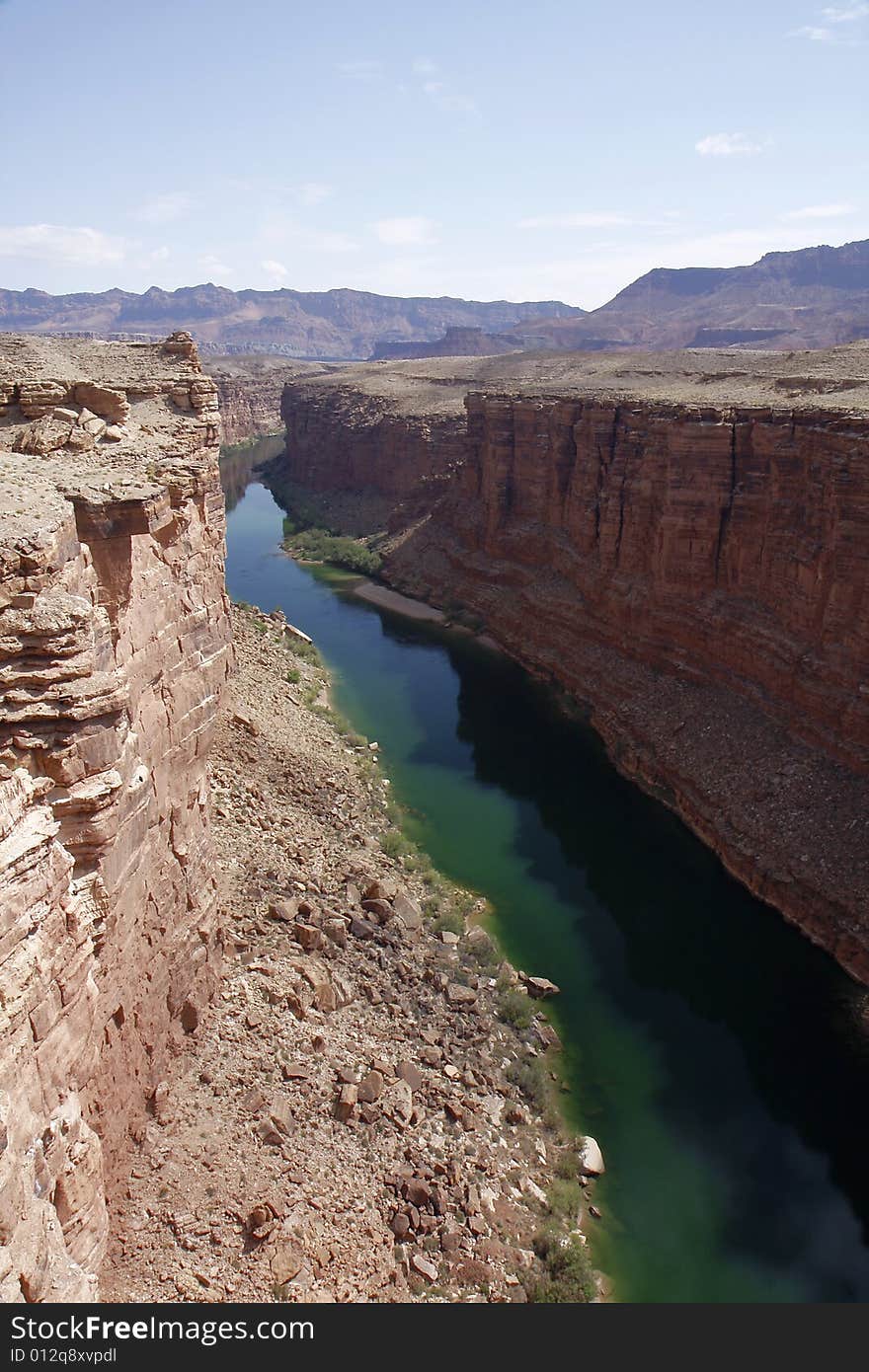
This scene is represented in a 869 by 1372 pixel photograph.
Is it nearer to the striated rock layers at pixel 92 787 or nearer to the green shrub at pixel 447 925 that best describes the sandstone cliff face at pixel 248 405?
the green shrub at pixel 447 925

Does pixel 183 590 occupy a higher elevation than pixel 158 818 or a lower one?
higher

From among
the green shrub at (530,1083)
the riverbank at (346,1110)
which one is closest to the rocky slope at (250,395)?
the riverbank at (346,1110)

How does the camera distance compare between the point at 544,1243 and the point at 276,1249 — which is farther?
the point at 544,1243

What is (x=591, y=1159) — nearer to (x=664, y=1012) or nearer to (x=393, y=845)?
(x=664, y=1012)

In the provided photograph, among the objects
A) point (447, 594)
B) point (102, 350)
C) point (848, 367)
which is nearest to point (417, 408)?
point (447, 594)

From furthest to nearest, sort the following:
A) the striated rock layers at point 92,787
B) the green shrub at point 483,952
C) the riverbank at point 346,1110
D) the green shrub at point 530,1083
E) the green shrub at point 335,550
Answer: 1. the green shrub at point 335,550
2. the green shrub at point 483,952
3. the green shrub at point 530,1083
4. the riverbank at point 346,1110
5. the striated rock layers at point 92,787

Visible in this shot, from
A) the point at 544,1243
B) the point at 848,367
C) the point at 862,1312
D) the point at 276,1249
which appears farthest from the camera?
the point at 848,367

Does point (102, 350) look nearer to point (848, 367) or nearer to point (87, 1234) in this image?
point (87, 1234)
